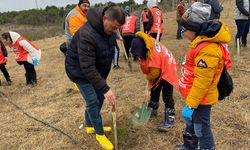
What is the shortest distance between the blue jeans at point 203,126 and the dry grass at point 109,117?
25.3 inches

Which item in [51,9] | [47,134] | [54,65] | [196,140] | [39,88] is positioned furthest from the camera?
[51,9]

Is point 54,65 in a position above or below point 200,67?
below

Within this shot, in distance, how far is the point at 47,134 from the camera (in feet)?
13.6

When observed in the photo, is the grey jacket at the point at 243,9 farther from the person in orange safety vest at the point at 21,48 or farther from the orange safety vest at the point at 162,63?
the person in orange safety vest at the point at 21,48

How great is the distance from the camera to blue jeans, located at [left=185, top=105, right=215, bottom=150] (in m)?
2.79

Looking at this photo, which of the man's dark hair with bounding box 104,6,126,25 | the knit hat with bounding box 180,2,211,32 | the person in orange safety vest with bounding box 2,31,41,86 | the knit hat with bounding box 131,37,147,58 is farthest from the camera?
the person in orange safety vest with bounding box 2,31,41,86

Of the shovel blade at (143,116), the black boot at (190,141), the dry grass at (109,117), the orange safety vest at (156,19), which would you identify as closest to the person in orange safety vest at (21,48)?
the dry grass at (109,117)

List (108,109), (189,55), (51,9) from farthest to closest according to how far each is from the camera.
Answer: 1. (51,9)
2. (108,109)
3. (189,55)

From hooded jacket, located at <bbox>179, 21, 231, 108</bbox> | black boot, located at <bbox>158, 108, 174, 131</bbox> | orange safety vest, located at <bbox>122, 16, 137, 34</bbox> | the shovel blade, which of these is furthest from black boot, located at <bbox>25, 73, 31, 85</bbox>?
hooded jacket, located at <bbox>179, 21, 231, 108</bbox>

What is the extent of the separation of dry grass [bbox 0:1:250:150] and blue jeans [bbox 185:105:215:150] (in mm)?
643

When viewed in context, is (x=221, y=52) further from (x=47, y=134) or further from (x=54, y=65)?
(x=54, y=65)

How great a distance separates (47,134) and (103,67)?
1.50m

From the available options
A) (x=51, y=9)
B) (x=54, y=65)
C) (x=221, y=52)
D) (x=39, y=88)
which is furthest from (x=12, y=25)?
(x=221, y=52)

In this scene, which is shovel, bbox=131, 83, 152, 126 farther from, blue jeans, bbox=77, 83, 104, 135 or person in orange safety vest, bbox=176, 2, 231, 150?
person in orange safety vest, bbox=176, 2, 231, 150
